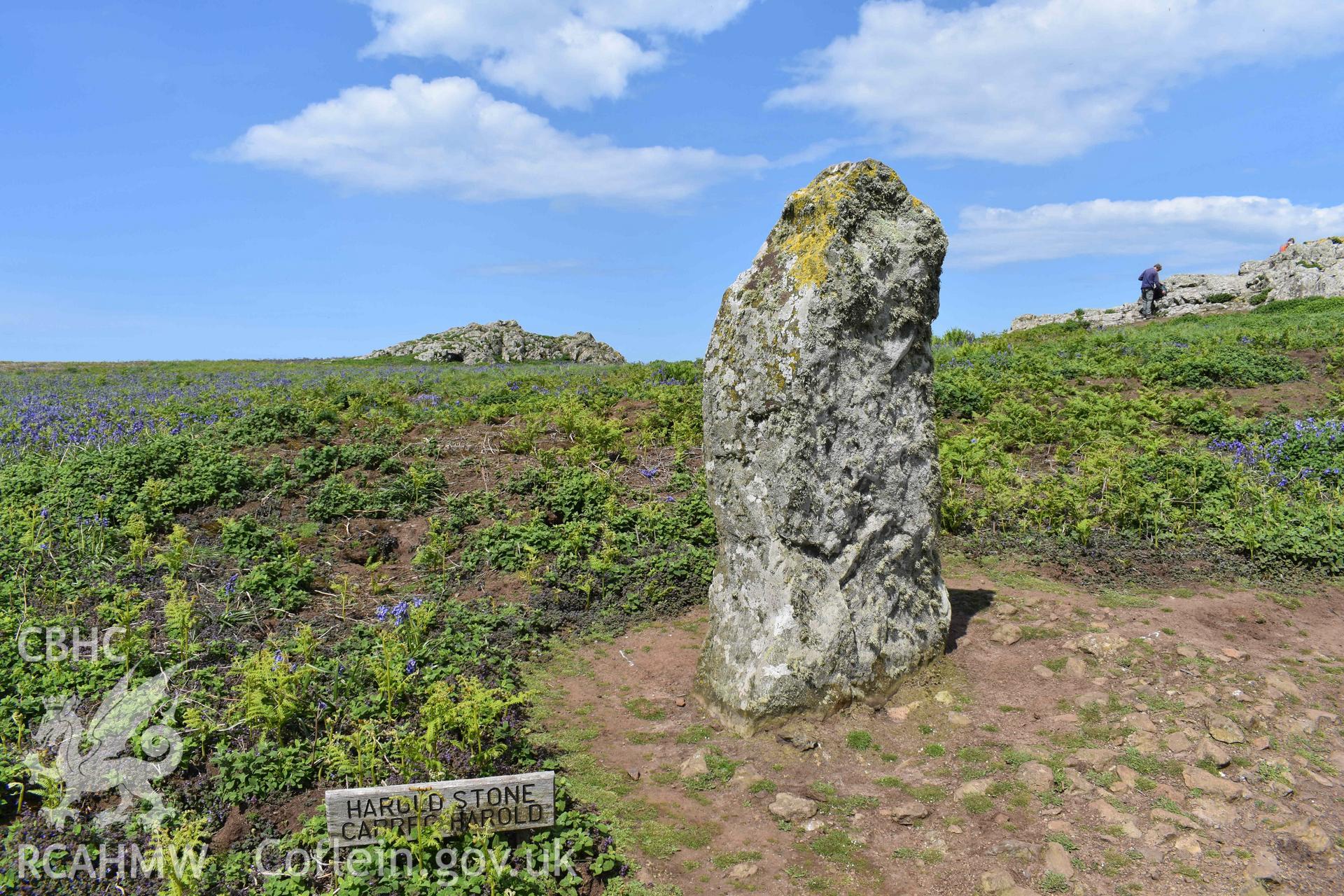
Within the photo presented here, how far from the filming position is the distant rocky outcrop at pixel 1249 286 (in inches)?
1161

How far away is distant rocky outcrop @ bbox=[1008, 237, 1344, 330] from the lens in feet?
96.8

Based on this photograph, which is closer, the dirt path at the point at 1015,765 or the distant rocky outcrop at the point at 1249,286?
the dirt path at the point at 1015,765

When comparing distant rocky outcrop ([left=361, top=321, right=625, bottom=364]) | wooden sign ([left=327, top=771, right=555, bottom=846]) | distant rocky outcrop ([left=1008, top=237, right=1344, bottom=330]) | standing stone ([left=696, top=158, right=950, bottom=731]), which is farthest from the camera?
distant rocky outcrop ([left=361, top=321, right=625, bottom=364])

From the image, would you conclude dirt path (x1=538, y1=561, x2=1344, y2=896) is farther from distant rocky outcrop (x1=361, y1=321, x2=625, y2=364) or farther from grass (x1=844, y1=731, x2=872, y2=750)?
distant rocky outcrop (x1=361, y1=321, x2=625, y2=364)

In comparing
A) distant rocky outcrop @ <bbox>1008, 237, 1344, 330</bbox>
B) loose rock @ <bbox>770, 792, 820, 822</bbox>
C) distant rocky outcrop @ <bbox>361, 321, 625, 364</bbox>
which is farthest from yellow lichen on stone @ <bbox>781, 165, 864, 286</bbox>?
distant rocky outcrop @ <bbox>361, 321, 625, 364</bbox>

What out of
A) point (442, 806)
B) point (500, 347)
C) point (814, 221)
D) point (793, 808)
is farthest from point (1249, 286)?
point (442, 806)

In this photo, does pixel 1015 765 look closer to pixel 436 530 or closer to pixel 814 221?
pixel 814 221

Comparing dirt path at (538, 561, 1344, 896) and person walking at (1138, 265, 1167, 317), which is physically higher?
person walking at (1138, 265, 1167, 317)

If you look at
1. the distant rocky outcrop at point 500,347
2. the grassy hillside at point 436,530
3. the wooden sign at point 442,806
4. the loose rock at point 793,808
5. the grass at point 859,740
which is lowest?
the loose rock at point 793,808

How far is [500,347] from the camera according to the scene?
40719 mm

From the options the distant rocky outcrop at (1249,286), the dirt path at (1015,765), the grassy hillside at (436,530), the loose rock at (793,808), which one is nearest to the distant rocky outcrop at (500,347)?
the distant rocky outcrop at (1249,286)

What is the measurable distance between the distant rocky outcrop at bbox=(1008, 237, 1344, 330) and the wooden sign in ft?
96.5

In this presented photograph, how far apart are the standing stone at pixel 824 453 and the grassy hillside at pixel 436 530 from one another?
1698mm

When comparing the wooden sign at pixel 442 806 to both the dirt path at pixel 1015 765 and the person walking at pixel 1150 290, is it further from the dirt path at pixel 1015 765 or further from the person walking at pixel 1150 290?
the person walking at pixel 1150 290
